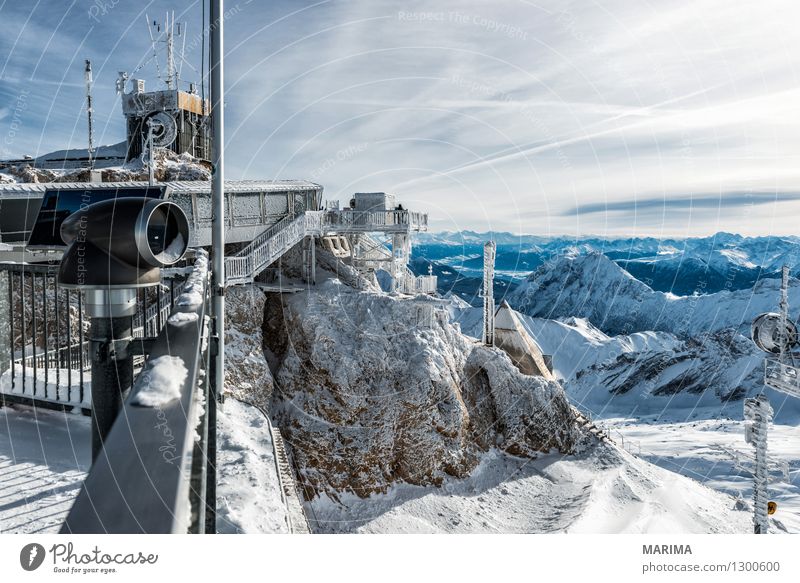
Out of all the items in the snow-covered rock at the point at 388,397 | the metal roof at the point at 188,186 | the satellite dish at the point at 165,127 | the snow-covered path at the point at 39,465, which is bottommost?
the snow-covered rock at the point at 388,397

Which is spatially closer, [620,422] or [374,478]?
[374,478]

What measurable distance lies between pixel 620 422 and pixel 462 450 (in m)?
59.8

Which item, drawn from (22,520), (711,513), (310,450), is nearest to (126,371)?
(22,520)

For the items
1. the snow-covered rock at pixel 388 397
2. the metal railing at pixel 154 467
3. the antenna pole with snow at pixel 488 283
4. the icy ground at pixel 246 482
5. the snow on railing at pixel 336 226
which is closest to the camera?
the metal railing at pixel 154 467

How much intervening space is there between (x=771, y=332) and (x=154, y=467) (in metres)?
15.2

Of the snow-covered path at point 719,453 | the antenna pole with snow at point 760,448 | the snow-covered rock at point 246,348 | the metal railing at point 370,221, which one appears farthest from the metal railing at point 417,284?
the snow-covered path at point 719,453

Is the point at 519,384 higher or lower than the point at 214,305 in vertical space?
lower

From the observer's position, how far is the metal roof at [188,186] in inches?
626

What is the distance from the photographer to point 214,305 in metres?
7.02

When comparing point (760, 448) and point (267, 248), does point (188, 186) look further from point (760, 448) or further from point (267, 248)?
point (760, 448)

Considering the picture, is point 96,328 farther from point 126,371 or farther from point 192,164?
point 192,164

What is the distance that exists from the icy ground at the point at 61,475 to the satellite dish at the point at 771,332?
41.7ft

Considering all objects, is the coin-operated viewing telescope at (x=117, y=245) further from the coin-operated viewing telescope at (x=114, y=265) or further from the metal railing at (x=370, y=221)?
the metal railing at (x=370, y=221)

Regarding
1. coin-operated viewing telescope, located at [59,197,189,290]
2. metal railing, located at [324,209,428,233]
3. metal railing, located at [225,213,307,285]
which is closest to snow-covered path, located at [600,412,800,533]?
metal railing, located at [324,209,428,233]
